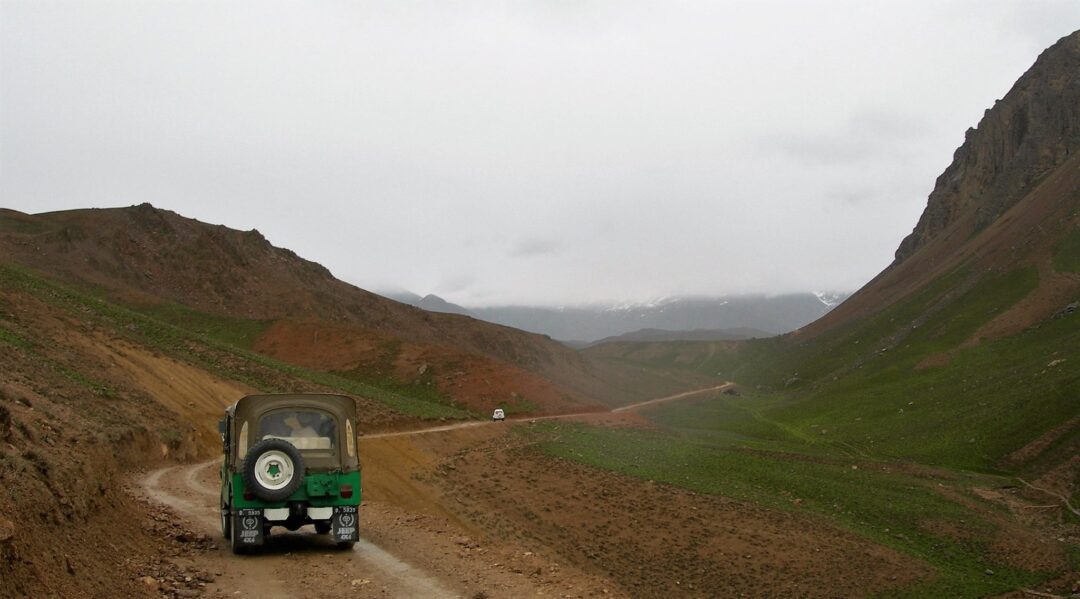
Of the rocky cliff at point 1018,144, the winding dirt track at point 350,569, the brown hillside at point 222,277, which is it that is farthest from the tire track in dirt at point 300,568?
the rocky cliff at point 1018,144

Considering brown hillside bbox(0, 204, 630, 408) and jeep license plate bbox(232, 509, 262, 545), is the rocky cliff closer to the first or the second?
brown hillside bbox(0, 204, 630, 408)

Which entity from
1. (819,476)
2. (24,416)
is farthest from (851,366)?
(24,416)

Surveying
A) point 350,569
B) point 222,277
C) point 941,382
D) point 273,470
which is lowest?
point 350,569

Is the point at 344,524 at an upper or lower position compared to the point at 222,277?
lower

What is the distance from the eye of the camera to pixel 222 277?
284 ft

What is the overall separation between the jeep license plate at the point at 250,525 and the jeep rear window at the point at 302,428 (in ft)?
5.06

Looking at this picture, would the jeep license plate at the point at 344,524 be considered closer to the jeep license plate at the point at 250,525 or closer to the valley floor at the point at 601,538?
the valley floor at the point at 601,538

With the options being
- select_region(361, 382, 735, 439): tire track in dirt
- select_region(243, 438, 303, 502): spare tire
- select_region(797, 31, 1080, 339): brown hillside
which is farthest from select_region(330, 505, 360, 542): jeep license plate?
select_region(797, 31, 1080, 339): brown hillside

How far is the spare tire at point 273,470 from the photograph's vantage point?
14352 millimetres

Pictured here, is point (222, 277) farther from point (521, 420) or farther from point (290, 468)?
point (290, 468)

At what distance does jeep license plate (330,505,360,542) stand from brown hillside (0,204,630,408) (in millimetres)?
54057

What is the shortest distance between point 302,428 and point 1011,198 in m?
141

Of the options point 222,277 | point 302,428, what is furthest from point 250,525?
point 222,277

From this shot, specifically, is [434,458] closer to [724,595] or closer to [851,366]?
[724,595]
